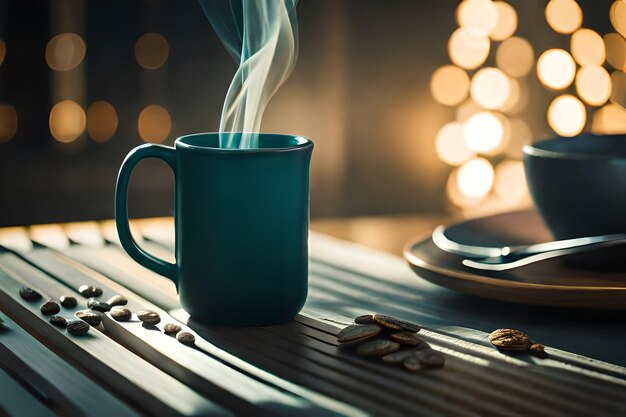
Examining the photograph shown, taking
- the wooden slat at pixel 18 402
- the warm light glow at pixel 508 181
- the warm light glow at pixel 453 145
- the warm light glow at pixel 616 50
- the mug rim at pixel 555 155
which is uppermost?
the warm light glow at pixel 616 50

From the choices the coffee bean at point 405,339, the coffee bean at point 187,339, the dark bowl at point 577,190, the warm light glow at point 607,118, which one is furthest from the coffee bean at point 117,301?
the warm light glow at point 607,118

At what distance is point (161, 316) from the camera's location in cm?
65

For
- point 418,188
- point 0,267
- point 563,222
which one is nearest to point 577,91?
point 418,188

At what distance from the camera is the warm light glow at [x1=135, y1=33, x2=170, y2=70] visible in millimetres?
2422

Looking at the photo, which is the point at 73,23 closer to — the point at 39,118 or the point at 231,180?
the point at 39,118

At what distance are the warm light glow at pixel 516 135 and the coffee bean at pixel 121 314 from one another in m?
2.02

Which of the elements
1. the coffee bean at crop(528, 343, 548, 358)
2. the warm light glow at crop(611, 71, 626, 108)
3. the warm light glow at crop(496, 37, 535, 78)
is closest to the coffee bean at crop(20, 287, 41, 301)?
the coffee bean at crop(528, 343, 548, 358)

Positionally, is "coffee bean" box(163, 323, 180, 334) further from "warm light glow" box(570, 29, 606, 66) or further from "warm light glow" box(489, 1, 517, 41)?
"warm light glow" box(489, 1, 517, 41)

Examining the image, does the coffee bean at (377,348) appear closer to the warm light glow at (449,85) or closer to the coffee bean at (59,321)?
the coffee bean at (59,321)

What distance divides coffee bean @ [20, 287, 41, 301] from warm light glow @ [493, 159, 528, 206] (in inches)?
78.4

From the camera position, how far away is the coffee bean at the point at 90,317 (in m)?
0.63


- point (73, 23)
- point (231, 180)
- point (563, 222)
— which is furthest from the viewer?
point (73, 23)

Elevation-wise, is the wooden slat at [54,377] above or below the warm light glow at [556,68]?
below

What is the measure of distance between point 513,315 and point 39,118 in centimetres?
191
